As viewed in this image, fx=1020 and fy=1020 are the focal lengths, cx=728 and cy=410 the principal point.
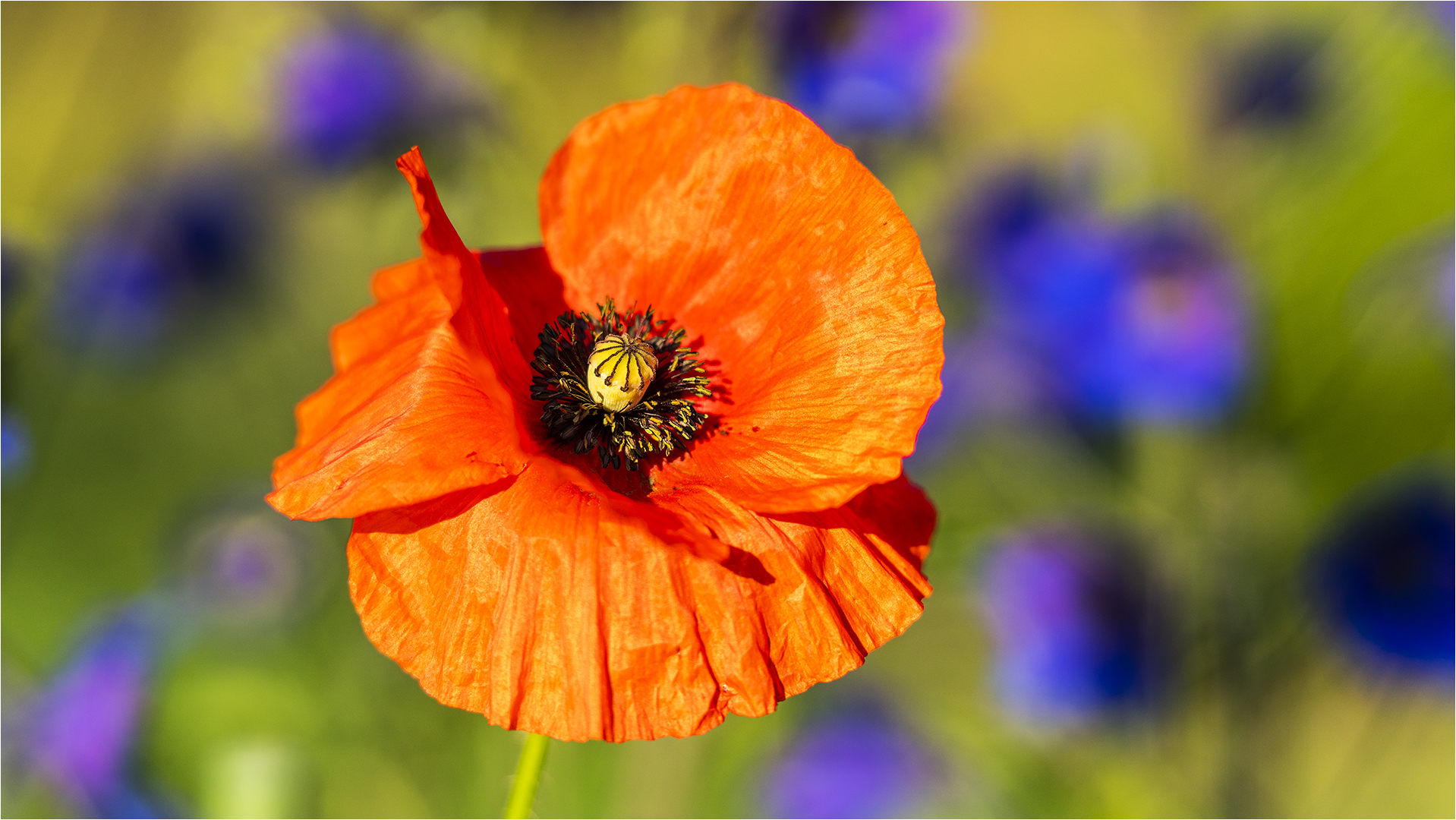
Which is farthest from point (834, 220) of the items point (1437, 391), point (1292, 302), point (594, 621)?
point (1437, 391)

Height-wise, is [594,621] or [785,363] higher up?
[785,363]

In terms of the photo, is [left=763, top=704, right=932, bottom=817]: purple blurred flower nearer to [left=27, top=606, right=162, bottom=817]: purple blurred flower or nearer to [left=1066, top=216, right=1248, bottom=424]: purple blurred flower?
[left=1066, top=216, right=1248, bottom=424]: purple blurred flower

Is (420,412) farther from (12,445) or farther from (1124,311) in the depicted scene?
(1124,311)

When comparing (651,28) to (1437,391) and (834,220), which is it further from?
(1437,391)

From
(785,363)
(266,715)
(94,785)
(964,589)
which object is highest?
(785,363)

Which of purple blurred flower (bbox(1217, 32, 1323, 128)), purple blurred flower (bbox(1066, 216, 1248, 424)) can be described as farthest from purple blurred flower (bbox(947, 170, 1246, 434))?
purple blurred flower (bbox(1217, 32, 1323, 128))

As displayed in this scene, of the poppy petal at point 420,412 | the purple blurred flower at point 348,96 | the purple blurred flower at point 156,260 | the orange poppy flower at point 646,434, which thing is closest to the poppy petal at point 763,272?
the orange poppy flower at point 646,434

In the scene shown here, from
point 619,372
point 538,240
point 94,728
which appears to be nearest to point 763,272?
point 619,372

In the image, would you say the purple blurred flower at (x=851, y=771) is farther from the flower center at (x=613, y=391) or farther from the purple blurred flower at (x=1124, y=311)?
the flower center at (x=613, y=391)
